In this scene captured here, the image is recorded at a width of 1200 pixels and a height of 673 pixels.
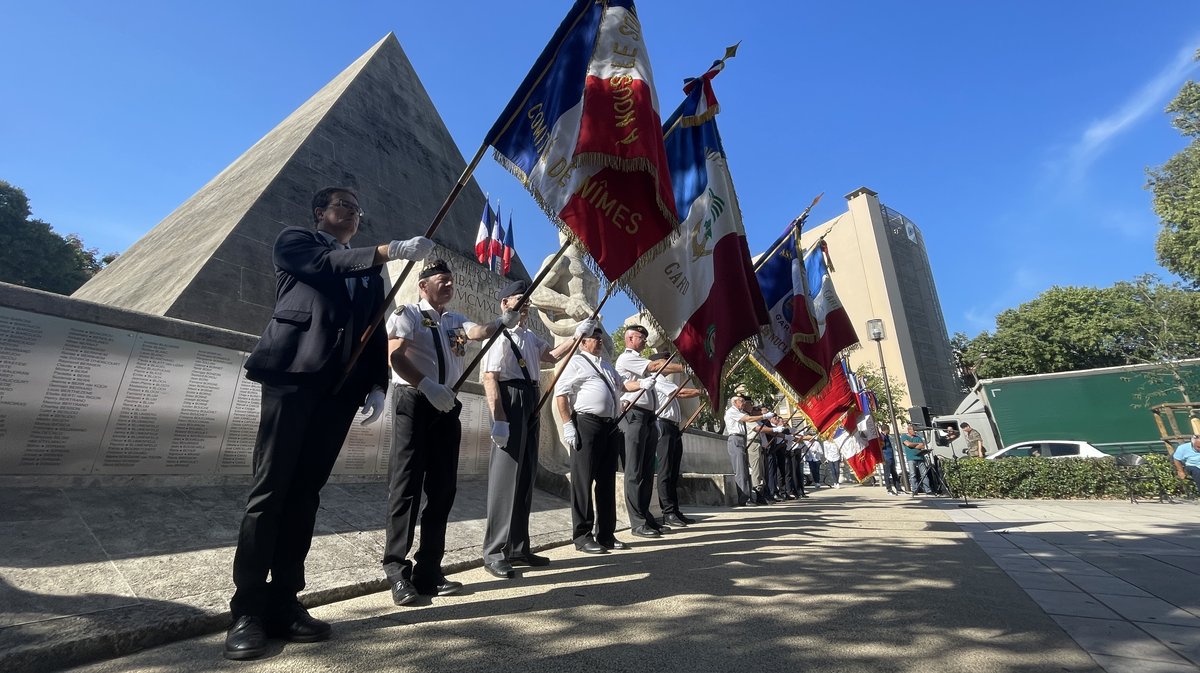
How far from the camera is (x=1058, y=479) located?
37.6 ft

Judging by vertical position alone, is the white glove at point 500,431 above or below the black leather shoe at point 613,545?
above

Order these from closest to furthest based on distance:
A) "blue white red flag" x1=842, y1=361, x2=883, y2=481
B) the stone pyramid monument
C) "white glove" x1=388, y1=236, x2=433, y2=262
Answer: "white glove" x1=388, y1=236, x2=433, y2=262 → the stone pyramid monument → "blue white red flag" x1=842, y1=361, x2=883, y2=481

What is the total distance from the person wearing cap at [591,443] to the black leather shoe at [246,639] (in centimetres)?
256

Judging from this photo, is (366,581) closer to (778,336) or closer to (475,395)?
(475,395)

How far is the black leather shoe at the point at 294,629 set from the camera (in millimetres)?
2023

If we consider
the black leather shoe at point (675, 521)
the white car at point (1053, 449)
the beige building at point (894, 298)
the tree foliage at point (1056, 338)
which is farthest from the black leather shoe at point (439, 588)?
the beige building at point (894, 298)

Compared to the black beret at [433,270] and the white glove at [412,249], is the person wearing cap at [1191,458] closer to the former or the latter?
the black beret at [433,270]

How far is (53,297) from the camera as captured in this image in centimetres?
321

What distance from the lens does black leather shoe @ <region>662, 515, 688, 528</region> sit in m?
5.90

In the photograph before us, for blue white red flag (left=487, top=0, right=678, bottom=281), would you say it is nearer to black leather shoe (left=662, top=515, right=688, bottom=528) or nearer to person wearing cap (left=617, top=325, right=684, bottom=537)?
person wearing cap (left=617, top=325, right=684, bottom=537)

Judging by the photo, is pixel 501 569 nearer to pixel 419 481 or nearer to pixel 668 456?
pixel 419 481

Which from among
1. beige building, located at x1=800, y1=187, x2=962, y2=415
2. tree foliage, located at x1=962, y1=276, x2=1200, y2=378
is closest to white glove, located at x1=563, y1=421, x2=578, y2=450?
tree foliage, located at x1=962, y1=276, x2=1200, y2=378

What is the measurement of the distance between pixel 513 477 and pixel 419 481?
767mm

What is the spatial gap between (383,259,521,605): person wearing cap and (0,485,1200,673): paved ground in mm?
187
